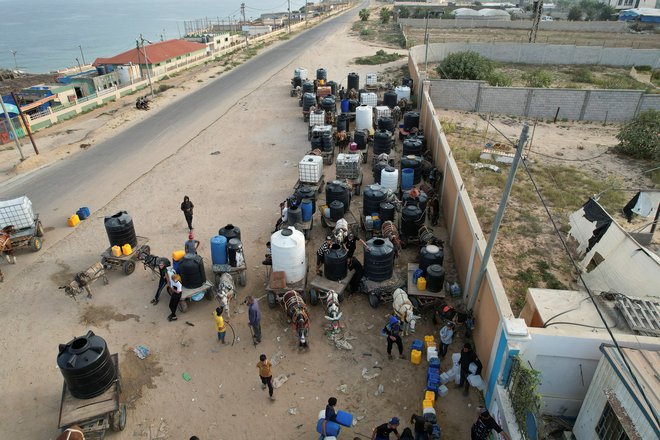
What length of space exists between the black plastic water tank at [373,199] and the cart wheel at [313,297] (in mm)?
4166

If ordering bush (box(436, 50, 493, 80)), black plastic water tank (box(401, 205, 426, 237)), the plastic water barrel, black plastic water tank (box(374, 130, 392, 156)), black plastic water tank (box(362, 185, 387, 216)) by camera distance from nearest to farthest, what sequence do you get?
black plastic water tank (box(401, 205, 426, 237)) → black plastic water tank (box(362, 185, 387, 216)) → the plastic water barrel → black plastic water tank (box(374, 130, 392, 156)) → bush (box(436, 50, 493, 80))

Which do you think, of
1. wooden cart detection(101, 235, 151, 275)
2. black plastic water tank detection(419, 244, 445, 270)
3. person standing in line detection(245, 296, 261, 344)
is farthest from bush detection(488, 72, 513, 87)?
person standing in line detection(245, 296, 261, 344)

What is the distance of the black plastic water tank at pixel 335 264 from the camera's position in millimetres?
10953

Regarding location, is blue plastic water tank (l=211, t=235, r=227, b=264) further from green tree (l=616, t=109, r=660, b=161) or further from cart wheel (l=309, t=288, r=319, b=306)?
green tree (l=616, t=109, r=660, b=161)

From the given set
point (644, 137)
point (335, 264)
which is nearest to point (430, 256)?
point (335, 264)

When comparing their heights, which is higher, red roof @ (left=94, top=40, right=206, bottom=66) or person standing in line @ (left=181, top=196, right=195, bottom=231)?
red roof @ (left=94, top=40, right=206, bottom=66)

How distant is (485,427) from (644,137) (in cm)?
1818

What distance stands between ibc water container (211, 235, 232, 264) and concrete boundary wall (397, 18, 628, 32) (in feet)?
212

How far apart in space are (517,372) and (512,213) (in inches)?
346

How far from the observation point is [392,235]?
12555mm

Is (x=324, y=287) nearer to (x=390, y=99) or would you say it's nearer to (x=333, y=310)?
(x=333, y=310)

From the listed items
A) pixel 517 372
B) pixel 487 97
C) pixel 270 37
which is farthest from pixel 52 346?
pixel 270 37

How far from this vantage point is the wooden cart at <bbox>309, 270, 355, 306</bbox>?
35.8ft

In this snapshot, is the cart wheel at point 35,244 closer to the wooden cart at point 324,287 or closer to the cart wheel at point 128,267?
the cart wheel at point 128,267
